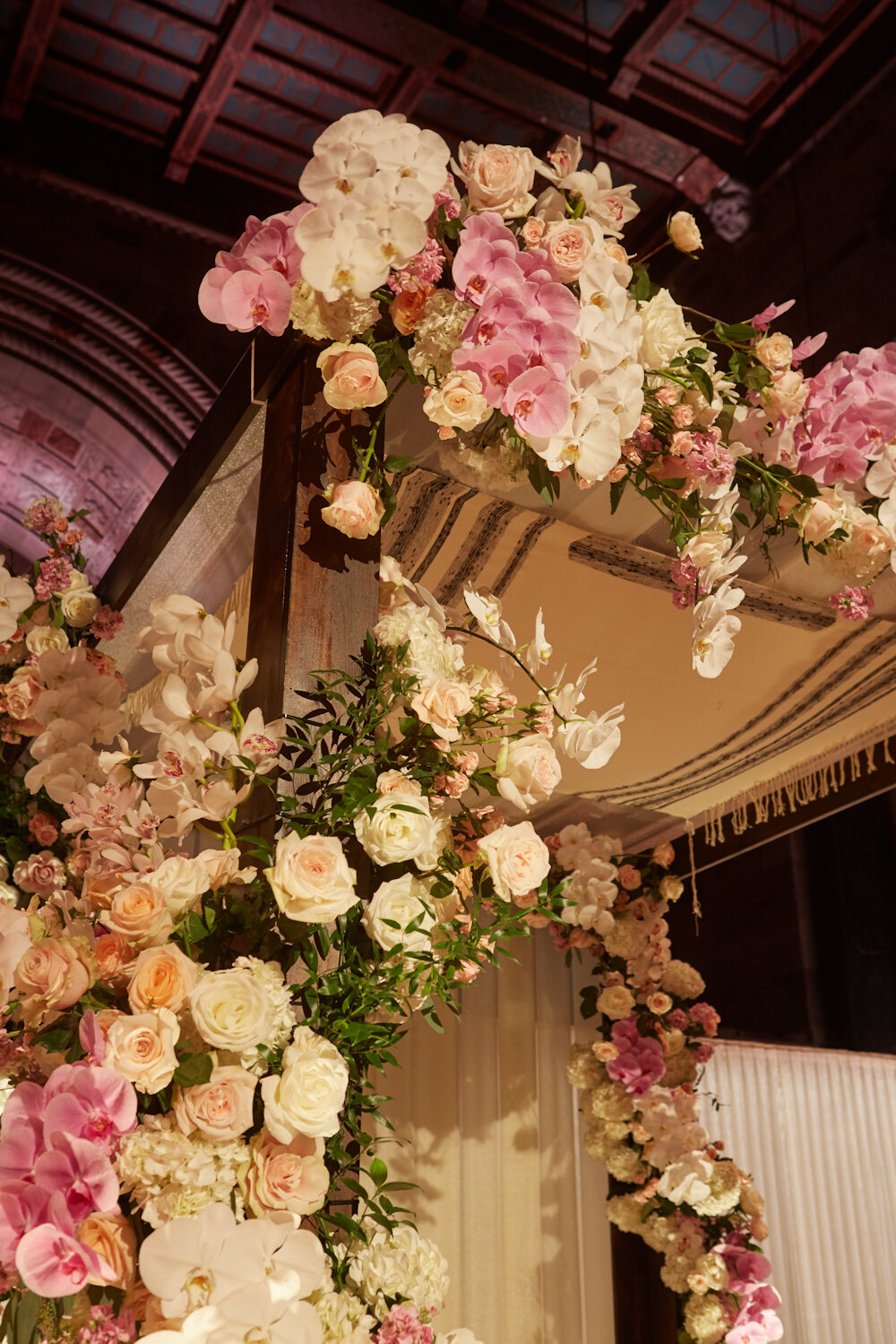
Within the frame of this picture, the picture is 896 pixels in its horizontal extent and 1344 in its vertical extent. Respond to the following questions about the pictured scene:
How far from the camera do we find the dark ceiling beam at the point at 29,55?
4.42m

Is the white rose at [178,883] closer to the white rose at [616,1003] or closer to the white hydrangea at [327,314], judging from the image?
the white hydrangea at [327,314]

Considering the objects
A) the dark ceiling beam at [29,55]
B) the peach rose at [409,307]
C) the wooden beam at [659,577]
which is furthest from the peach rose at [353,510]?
the dark ceiling beam at [29,55]

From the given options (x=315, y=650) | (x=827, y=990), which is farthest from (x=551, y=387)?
(x=827, y=990)

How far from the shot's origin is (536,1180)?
4148 millimetres

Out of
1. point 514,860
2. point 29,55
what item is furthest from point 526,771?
point 29,55

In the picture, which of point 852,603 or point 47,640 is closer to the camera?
point 852,603

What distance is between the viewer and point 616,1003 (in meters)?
4.06

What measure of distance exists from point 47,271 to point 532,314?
480 centimetres

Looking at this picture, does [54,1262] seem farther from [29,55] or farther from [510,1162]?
[29,55]

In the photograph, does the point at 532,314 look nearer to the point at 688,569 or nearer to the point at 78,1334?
the point at 688,569

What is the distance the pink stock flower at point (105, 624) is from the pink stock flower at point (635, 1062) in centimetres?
248

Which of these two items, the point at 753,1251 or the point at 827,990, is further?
the point at 827,990

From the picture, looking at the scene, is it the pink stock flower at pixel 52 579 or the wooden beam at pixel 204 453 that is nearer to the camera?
the wooden beam at pixel 204 453

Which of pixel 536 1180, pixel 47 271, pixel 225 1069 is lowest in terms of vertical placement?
pixel 225 1069
